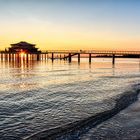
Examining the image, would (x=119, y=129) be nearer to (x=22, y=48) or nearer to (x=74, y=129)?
(x=74, y=129)

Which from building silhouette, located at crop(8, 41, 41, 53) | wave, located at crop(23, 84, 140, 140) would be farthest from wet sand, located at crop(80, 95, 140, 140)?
building silhouette, located at crop(8, 41, 41, 53)

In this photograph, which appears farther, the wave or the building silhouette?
the building silhouette

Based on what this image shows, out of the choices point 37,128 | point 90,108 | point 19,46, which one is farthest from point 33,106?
point 19,46

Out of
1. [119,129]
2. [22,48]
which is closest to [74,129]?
[119,129]

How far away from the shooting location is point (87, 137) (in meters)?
9.46

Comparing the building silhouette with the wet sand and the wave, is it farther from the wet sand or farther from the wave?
the wet sand

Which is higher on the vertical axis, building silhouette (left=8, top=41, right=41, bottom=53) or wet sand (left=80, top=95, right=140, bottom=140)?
building silhouette (left=8, top=41, right=41, bottom=53)

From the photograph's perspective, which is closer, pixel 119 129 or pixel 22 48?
pixel 119 129

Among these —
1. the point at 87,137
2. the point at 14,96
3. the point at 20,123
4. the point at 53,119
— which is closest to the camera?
the point at 87,137

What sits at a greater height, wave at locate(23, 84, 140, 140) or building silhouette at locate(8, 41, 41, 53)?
building silhouette at locate(8, 41, 41, 53)

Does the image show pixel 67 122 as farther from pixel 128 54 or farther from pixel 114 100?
pixel 128 54

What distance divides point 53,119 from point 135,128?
331 centimetres

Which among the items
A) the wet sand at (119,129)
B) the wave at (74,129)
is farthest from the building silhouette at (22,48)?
the wet sand at (119,129)

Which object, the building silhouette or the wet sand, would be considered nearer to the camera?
the wet sand
